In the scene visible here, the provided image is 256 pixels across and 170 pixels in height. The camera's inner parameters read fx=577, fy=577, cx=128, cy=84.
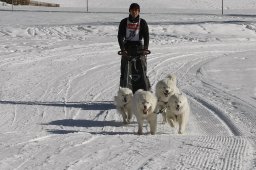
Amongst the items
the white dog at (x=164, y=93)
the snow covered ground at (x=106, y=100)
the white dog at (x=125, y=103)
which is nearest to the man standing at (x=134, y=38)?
the snow covered ground at (x=106, y=100)

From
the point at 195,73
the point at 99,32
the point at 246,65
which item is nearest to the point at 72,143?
the point at 195,73

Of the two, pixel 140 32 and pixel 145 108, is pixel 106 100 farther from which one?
pixel 145 108

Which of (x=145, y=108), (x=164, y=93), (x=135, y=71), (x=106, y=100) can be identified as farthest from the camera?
(x=106, y=100)

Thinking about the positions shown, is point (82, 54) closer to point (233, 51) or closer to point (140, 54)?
point (233, 51)

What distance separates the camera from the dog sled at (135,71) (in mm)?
9797

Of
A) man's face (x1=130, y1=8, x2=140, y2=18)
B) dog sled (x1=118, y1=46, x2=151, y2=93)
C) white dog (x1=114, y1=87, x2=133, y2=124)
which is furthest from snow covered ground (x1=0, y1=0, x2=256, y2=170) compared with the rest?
man's face (x1=130, y1=8, x2=140, y2=18)

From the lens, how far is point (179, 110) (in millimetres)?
8031

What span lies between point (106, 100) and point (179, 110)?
2.98m

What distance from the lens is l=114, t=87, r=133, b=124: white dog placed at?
8.62 meters

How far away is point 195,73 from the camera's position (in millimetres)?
14695

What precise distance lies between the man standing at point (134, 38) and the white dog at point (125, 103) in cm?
115

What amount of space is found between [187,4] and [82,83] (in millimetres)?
37326

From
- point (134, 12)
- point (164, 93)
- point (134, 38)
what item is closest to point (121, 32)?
point (134, 38)

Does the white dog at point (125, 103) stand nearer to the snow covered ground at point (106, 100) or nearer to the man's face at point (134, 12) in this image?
the snow covered ground at point (106, 100)
